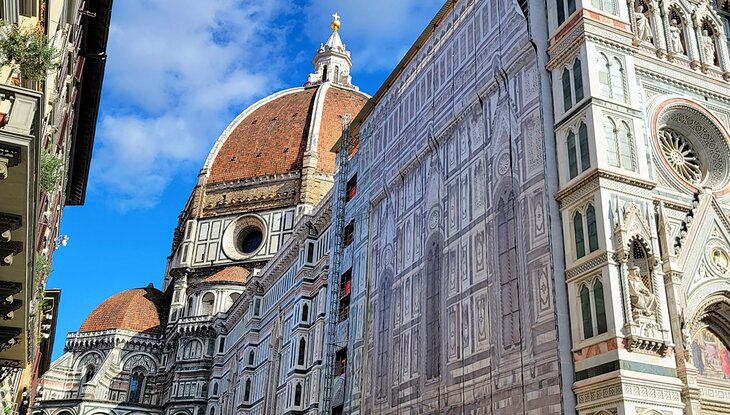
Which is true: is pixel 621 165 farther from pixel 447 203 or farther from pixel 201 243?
pixel 201 243

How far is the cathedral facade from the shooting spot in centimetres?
1627

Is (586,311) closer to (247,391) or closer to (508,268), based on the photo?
(508,268)

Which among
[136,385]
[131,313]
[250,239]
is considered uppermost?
[250,239]

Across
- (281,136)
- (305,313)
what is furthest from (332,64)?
(305,313)

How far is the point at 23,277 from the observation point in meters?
12.6

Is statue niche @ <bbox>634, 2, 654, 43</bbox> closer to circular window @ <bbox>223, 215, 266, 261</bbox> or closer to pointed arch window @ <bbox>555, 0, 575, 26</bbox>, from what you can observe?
pointed arch window @ <bbox>555, 0, 575, 26</bbox>

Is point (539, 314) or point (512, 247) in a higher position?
point (512, 247)

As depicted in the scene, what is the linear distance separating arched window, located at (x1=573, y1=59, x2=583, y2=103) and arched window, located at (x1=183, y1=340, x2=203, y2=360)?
45.6 metres

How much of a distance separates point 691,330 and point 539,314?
386 centimetres

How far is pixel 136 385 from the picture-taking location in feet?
Answer: 209

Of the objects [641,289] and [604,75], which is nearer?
[641,289]

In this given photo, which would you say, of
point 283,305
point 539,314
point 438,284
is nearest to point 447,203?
point 438,284

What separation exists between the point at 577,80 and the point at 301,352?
2281 centimetres

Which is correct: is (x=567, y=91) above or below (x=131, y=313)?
below
